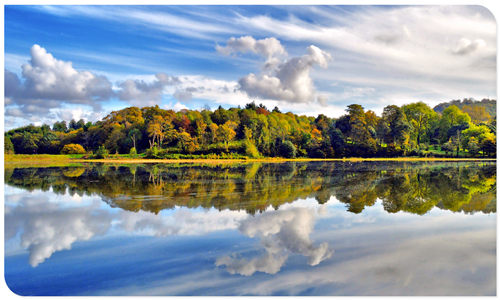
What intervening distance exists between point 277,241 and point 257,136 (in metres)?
44.0

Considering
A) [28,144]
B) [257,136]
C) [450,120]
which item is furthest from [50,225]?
[450,120]

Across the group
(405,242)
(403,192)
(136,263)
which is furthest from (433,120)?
(136,263)

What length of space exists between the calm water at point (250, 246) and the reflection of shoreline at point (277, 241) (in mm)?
24

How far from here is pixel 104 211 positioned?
887cm

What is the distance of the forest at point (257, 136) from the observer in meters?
44.7

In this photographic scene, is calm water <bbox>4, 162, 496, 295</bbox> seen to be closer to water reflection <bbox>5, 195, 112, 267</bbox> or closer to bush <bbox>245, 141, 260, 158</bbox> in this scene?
water reflection <bbox>5, 195, 112, 267</bbox>

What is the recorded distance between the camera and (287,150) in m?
46.4

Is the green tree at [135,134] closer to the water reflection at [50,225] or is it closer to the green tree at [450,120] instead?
the water reflection at [50,225]

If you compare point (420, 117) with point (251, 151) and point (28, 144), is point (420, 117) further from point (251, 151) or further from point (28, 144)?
point (28, 144)

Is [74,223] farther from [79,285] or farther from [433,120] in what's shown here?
[433,120]

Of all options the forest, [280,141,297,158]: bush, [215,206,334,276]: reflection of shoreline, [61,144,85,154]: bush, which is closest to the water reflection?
[215,206,334,276]: reflection of shoreline

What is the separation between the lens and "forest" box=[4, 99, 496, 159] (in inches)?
1761

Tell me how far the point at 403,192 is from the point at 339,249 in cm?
804

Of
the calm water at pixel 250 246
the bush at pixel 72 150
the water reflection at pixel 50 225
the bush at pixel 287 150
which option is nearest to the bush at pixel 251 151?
the bush at pixel 287 150
